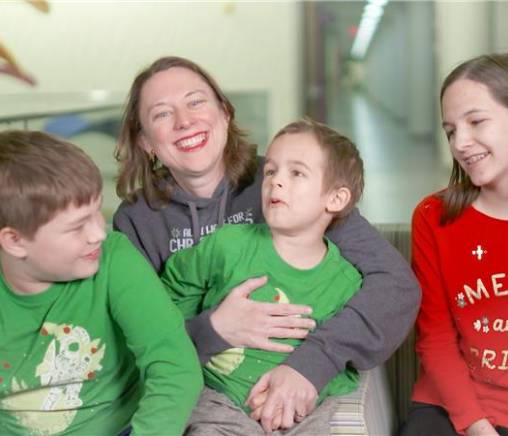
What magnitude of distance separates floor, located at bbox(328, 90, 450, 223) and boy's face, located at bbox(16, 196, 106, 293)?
406cm

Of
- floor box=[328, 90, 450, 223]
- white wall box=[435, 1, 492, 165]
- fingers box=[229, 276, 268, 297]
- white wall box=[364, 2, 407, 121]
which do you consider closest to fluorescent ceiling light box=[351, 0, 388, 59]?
white wall box=[364, 2, 407, 121]

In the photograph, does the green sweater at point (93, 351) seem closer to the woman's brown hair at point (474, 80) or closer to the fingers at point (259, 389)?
the fingers at point (259, 389)

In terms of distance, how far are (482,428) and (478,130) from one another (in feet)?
2.24

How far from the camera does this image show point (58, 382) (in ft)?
4.84

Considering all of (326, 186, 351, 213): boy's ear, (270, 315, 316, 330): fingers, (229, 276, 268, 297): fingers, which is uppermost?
(326, 186, 351, 213): boy's ear

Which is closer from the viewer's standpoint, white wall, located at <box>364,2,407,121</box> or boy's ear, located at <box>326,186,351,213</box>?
boy's ear, located at <box>326,186,351,213</box>

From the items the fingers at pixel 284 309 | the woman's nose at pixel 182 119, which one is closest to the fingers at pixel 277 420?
the fingers at pixel 284 309

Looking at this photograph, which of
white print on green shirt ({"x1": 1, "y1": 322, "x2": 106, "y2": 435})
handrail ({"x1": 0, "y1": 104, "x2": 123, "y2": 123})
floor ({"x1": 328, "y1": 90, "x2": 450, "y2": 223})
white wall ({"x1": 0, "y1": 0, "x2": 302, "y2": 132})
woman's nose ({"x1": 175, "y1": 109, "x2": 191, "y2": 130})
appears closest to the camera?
white print on green shirt ({"x1": 1, "y1": 322, "x2": 106, "y2": 435})

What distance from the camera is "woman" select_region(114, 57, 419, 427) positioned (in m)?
1.54

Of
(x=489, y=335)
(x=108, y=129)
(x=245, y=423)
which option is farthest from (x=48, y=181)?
(x=108, y=129)

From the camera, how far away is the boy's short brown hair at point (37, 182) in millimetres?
1347

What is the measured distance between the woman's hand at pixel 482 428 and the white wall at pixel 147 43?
3526mm

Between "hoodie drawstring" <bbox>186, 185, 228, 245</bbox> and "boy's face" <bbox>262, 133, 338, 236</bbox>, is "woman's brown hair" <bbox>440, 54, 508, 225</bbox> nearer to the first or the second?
"boy's face" <bbox>262, 133, 338, 236</bbox>

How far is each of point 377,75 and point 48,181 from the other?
5.58 meters
